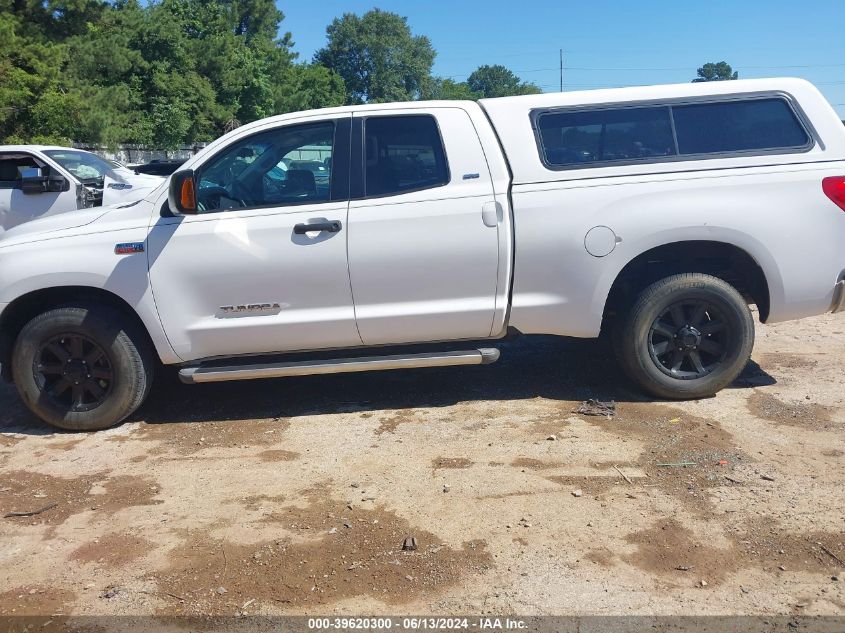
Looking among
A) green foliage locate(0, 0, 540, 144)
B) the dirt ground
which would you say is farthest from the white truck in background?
green foliage locate(0, 0, 540, 144)

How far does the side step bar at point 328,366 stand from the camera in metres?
4.93

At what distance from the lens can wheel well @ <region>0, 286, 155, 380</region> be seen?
5.03 m

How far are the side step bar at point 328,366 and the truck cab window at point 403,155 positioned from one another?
109cm

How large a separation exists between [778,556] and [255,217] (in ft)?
11.5

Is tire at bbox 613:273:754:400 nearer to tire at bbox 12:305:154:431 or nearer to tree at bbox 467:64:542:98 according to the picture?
tire at bbox 12:305:154:431

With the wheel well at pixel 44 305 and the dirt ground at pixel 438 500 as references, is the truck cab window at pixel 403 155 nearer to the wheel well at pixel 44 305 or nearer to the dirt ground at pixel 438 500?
the dirt ground at pixel 438 500

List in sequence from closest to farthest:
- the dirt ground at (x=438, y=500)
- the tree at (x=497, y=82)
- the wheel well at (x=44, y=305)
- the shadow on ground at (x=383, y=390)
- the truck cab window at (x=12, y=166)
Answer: the dirt ground at (x=438, y=500)
the wheel well at (x=44, y=305)
the shadow on ground at (x=383, y=390)
the truck cab window at (x=12, y=166)
the tree at (x=497, y=82)

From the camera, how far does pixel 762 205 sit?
4.89 meters

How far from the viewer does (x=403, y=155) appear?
502 cm

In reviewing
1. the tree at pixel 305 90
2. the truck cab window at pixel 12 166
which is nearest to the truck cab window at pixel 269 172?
the truck cab window at pixel 12 166

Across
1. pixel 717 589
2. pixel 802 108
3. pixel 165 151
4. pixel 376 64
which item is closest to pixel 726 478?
pixel 717 589

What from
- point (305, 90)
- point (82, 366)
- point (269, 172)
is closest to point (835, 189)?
point (269, 172)

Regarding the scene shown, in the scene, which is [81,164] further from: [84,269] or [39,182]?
[84,269]

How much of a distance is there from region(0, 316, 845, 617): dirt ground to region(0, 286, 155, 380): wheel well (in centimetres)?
65
